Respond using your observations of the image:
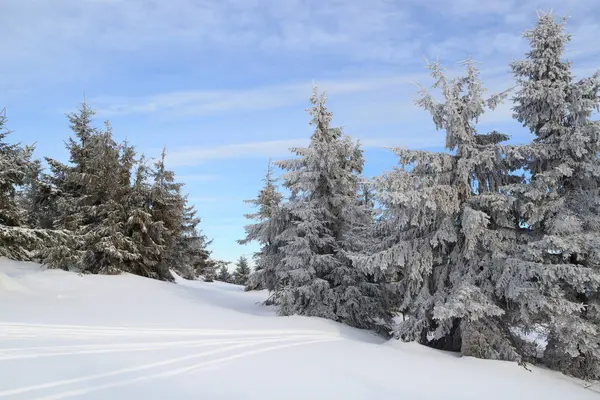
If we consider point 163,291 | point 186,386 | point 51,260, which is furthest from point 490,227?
point 51,260

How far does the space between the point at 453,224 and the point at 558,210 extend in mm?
2541

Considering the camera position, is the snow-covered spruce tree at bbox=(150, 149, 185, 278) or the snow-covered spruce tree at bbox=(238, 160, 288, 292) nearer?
the snow-covered spruce tree at bbox=(238, 160, 288, 292)

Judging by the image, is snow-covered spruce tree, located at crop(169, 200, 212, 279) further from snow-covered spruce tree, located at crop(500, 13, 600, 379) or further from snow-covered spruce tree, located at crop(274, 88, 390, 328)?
snow-covered spruce tree, located at crop(500, 13, 600, 379)

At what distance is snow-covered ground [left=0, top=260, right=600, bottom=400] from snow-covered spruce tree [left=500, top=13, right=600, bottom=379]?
120 centimetres

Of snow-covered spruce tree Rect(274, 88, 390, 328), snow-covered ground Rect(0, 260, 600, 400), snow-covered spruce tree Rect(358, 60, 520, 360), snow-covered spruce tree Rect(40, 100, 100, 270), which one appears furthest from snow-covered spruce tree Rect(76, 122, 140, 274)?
snow-covered spruce tree Rect(358, 60, 520, 360)

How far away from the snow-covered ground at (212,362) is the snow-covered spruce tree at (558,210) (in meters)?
1.20

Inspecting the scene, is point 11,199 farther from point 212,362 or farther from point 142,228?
point 212,362

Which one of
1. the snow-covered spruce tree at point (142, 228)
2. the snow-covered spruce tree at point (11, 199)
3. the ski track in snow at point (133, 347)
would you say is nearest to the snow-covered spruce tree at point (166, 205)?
the snow-covered spruce tree at point (142, 228)

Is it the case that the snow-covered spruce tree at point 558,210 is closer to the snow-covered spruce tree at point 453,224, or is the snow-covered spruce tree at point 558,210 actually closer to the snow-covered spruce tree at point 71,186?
the snow-covered spruce tree at point 453,224

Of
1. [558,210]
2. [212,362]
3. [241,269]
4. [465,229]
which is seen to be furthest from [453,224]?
[241,269]

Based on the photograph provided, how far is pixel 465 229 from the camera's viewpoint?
34.0 feet

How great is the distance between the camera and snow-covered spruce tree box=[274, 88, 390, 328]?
1452cm

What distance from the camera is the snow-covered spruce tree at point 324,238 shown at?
14.5 meters

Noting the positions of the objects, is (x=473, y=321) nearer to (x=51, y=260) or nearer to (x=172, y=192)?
(x=51, y=260)
